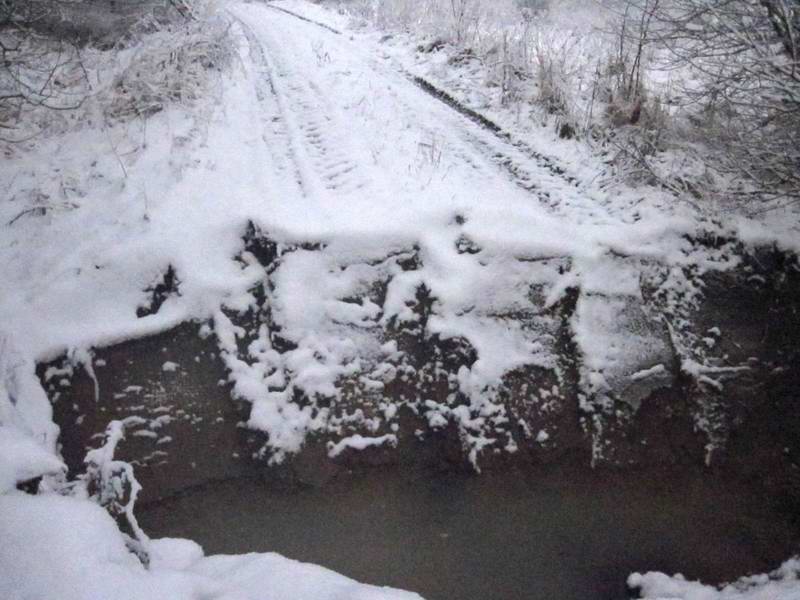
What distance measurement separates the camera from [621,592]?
2.50 meters

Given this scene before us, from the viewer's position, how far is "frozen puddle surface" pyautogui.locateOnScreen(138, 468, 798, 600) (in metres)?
2.53

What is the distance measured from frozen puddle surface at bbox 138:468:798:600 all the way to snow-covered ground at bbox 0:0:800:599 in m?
0.19

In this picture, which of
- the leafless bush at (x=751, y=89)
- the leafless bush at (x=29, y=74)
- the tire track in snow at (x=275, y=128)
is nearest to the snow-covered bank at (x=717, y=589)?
the leafless bush at (x=751, y=89)

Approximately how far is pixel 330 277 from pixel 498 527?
1671 mm

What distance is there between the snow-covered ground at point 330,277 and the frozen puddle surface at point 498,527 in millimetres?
189

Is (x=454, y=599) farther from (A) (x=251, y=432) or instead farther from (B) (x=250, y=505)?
(A) (x=251, y=432)

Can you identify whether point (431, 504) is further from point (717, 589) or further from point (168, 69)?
point (168, 69)

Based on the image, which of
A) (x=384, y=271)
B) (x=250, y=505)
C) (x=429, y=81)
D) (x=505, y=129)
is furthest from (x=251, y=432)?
(x=429, y=81)

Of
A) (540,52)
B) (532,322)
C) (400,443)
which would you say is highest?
(540,52)

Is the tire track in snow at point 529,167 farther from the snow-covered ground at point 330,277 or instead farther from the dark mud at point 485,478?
the dark mud at point 485,478

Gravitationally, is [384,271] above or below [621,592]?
above

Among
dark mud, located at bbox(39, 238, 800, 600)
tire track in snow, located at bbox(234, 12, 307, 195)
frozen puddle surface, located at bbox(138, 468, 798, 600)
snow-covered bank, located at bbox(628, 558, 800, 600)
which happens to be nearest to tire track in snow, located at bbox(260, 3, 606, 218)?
dark mud, located at bbox(39, 238, 800, 600)

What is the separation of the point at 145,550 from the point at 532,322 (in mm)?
2185

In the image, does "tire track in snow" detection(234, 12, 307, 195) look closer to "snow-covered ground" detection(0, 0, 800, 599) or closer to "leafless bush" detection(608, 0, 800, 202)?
"snow-covered ground" detection(0, 0, 800, 599)
